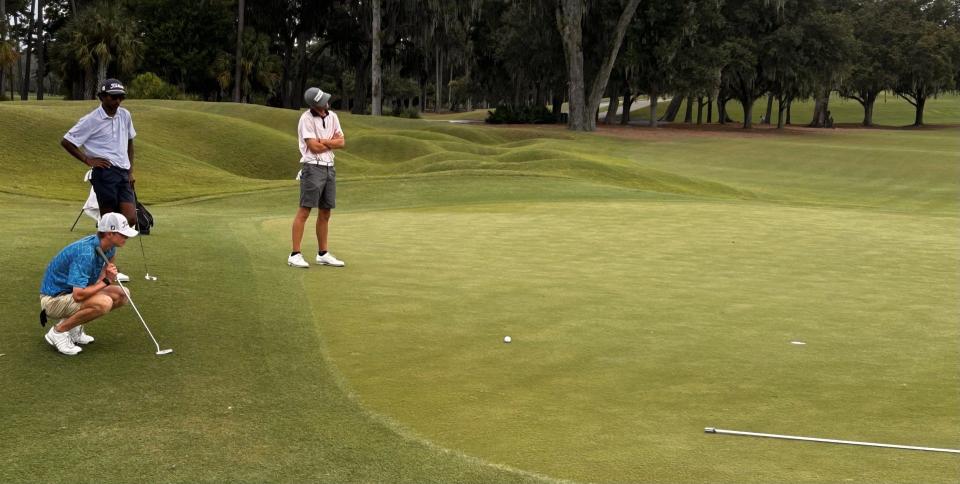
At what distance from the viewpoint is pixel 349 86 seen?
125625 mm

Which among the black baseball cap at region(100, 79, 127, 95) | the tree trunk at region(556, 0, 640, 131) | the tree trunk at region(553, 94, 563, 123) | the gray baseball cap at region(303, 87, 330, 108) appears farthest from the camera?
the tree trunk at region(553, 94, 563, 123)

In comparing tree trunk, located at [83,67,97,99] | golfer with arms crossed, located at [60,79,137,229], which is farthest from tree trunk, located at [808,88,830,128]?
golfer with arms crossed, located at [60,79,137,229]

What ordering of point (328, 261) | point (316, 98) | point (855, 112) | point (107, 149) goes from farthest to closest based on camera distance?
point (855, 112)
point (328, 261)
point (316, 98)
point (107, 149)

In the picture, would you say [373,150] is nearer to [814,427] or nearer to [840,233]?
[840,233]

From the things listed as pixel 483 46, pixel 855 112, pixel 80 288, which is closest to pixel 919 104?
pixel 855 112

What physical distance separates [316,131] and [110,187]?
8.42 feet

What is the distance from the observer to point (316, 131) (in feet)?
38.8

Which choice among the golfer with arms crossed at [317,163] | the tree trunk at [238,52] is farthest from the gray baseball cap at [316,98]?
the tree trunk at [238,52]

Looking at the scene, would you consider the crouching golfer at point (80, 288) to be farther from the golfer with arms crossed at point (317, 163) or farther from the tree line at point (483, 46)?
the tree line at point (483, 46)

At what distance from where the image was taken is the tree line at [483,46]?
207 feet

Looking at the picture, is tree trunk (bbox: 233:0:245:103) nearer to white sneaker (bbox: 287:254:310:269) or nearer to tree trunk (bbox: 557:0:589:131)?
tree trunk (bbox: 557:0:589:131)

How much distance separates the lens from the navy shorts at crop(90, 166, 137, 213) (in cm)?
1048

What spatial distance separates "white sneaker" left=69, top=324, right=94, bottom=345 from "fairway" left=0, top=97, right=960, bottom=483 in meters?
0.07

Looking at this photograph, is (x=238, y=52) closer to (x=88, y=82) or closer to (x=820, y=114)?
(x=88, y=82)
